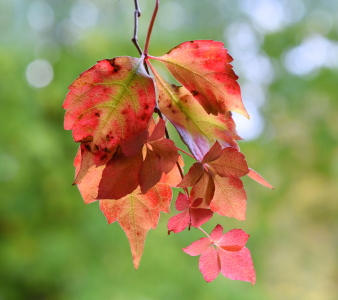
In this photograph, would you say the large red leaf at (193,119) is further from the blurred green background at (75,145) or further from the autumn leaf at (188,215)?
the blurred green background at (75,145)

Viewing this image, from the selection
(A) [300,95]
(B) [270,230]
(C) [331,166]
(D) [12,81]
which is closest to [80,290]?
(D) [12,81]

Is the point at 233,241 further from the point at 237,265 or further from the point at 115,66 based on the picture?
the point at 115,66

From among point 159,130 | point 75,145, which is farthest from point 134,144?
point 75,145

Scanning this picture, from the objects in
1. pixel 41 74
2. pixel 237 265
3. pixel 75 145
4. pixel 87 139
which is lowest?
pixel 75 145

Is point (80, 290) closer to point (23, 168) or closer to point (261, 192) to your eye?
point (23, 168)

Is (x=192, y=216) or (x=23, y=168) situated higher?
(x=192, y=216)

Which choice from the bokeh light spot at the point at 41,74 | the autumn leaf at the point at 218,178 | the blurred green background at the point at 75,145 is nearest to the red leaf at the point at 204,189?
the autumn leaf at the point at 218,178

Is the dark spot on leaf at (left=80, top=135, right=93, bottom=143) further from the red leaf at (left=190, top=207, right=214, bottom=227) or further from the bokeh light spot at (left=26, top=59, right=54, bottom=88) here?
the bokeh light spot at (left=26, top=59, right=54, bottom=88)

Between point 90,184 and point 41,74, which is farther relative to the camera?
point 41,74
